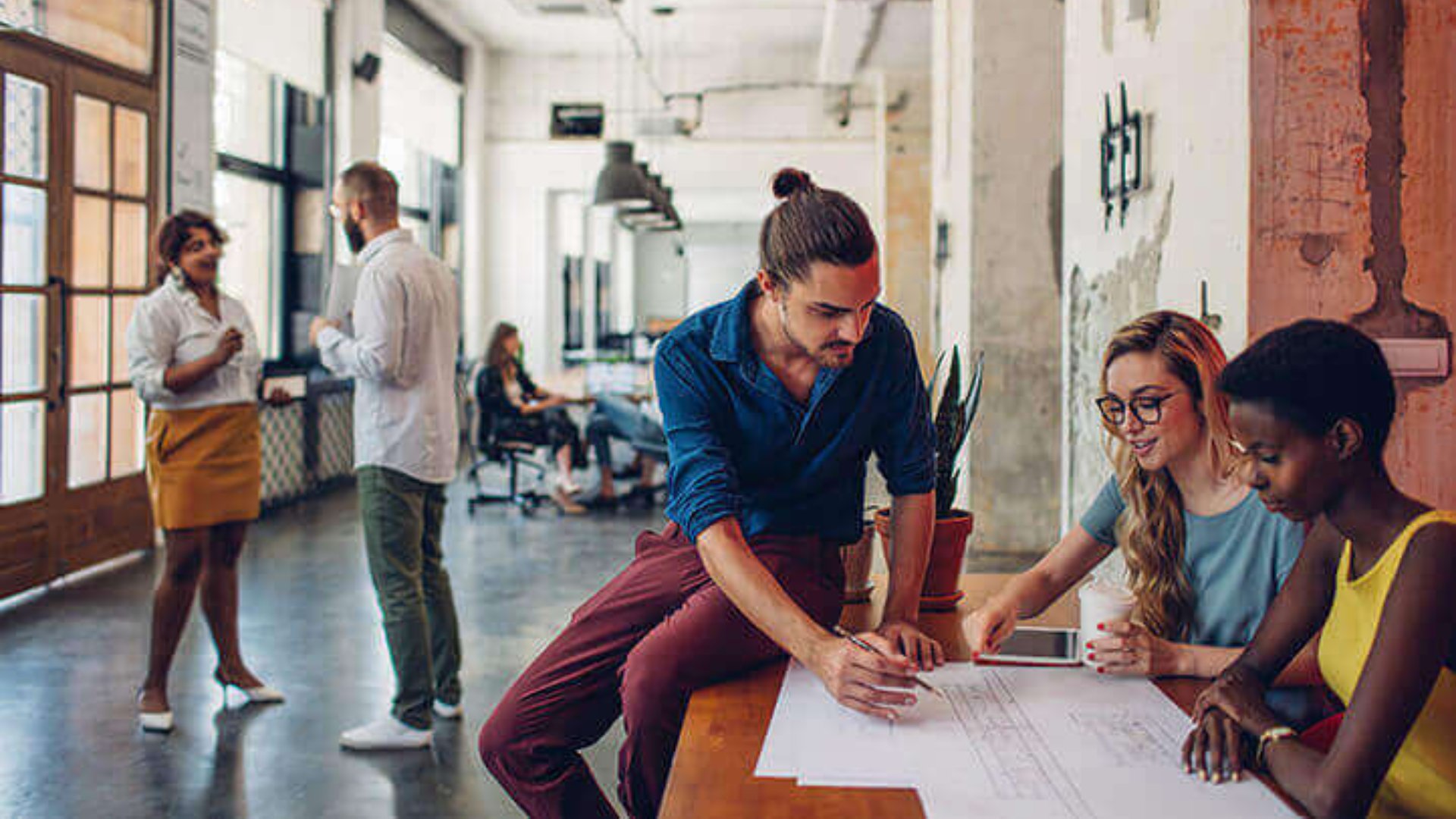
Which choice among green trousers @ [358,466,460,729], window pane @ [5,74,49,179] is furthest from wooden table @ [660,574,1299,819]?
window pane @ [5,74,49,179]

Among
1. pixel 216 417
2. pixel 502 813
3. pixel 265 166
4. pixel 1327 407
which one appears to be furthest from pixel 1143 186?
pixel 265 166

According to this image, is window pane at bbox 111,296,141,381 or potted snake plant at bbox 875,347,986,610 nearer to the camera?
potted snake plant at bbox 875,347,986,610

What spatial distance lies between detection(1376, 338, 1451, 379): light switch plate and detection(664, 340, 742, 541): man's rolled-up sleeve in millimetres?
1168

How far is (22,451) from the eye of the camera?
16.0 feet

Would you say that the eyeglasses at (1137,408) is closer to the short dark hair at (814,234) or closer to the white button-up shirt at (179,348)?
the short dark hair at (814,234)

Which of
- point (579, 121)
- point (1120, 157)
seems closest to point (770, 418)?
point (1120, 157)

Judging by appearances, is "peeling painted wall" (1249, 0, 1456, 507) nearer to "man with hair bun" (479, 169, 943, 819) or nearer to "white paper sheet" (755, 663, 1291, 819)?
"man with hair bun" (479, 169, 943, 819)

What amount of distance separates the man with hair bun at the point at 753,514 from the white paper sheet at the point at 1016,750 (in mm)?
122

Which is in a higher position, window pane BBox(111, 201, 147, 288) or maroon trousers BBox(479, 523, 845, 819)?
window pane BBox(111, 201, 147, 288)

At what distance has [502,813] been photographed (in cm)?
273

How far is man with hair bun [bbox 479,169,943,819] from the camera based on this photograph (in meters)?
1.43

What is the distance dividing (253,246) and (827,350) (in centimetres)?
699

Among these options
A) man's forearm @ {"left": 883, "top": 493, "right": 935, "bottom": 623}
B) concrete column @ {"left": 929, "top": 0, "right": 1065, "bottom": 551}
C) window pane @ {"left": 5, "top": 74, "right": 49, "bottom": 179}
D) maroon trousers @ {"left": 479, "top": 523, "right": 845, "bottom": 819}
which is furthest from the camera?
concrete column @ {"left": 929, "top": 0, "right": 1065, "bottom": 551}

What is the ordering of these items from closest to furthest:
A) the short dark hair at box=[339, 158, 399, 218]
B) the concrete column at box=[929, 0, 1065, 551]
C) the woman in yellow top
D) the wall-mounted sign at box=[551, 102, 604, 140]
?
the woman in yellow top
the short dark hair at box=[339, 158, 399, 218]
the concrete column at box=[929, 0, 1065, 551]
the wall-mounted sign at box=[551, 102, 604, 140]
